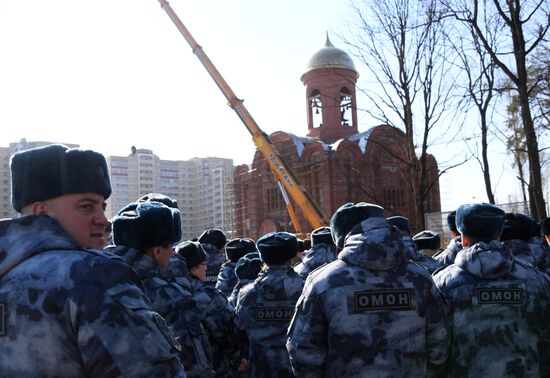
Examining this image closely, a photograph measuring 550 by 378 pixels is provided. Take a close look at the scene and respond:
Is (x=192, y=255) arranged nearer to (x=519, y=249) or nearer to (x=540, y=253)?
(x=519, y=249)

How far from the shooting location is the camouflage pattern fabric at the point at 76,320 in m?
1.78

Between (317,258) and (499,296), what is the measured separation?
4.04m

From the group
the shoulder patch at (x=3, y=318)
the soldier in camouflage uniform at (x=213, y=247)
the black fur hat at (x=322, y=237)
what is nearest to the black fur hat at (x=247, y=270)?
the black fur hat at (x=322, y=237)

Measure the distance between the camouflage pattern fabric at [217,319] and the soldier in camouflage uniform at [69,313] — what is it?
2.44 metres

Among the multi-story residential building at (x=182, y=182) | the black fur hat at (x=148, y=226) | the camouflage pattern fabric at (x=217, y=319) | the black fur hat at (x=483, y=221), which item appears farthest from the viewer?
the multi-story residential building at (x=182, y=182)

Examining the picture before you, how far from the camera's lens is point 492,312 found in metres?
3.97

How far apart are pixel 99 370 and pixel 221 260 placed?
24.8 feet

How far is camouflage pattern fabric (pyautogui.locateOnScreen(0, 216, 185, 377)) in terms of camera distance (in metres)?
1.78

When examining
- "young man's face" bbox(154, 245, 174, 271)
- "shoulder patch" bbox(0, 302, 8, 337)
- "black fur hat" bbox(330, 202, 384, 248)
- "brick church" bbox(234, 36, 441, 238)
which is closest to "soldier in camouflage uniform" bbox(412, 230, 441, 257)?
"black fur hat" bbox(330, 202, 384, 248)

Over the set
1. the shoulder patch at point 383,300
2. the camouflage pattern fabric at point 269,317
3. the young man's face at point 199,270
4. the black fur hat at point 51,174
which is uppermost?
the black fur hat at point 51,174

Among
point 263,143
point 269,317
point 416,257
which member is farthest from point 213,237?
point 263,143

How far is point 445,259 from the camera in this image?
6.07 metres

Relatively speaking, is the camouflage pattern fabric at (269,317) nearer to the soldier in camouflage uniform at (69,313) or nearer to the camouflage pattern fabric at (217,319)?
the camouflage pattern fabric at (217,319)

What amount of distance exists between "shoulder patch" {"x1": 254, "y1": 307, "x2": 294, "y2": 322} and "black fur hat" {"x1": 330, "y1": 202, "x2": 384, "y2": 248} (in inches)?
59.6
